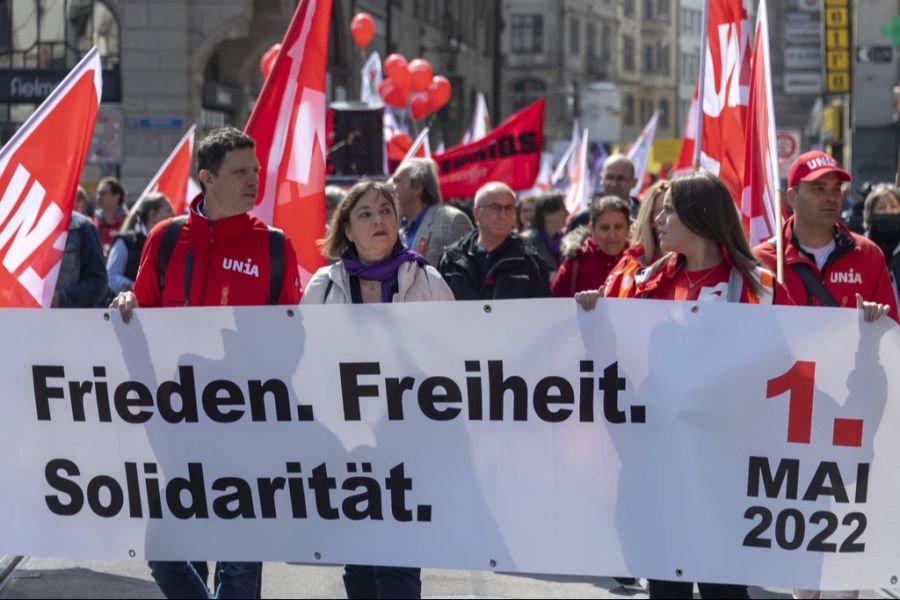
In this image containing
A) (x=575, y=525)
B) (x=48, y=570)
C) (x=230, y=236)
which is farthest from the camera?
(x=48, y=570)

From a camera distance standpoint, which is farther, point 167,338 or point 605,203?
point 605,203

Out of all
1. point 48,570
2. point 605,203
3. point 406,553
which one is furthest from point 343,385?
point 605,203

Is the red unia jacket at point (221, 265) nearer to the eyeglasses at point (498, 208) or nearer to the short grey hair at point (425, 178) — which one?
the eyeglasses at point (498, 208)

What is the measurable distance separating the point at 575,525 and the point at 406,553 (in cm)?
51

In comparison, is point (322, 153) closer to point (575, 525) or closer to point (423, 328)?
point (423, 328)

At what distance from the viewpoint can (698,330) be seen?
15.2 feet

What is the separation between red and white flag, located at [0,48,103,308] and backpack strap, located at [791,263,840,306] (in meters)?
2.53

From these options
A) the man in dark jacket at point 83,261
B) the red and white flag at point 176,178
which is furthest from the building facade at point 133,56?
the man in dark jacket at point 83,261

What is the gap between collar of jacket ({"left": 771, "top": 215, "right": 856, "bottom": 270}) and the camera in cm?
564

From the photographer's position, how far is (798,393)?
458cm

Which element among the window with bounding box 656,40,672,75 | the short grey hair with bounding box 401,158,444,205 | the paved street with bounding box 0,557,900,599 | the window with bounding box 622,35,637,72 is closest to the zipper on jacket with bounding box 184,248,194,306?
the paved street with bounding box 0,557,900,599

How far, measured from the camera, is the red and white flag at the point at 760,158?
5.90 metres

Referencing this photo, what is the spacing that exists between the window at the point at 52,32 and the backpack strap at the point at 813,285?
77.4 ft

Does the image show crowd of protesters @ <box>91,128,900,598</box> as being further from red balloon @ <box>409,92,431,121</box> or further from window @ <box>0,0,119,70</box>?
window @ <box>0,0,119,70</box>
